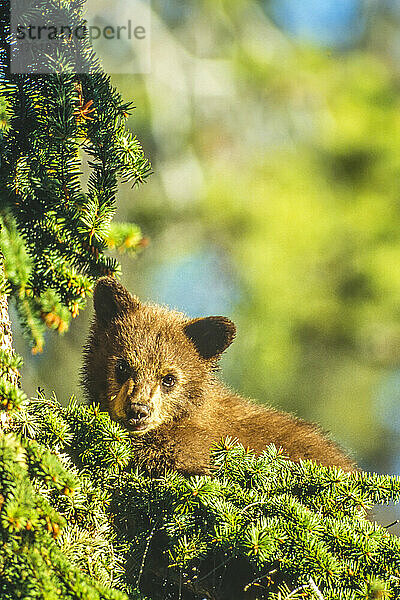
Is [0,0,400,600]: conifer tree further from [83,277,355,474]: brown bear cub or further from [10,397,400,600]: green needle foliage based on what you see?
[83,277,355,474]: brown bear cub

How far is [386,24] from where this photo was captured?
738 centimetres

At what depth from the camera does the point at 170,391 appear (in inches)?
120

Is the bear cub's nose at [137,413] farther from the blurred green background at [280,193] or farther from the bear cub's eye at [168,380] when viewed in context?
the blurred green background at [280,193]

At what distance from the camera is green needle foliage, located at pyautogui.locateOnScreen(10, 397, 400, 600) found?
176 centimetres

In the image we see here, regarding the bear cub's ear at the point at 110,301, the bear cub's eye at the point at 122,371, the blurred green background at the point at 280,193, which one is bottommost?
the bear cub's eye at the point at 122,371

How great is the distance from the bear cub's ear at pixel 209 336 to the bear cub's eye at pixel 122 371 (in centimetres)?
39

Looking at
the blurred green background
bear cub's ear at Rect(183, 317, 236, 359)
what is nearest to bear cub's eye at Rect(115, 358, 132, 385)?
bear cub's ear at Rect(183, 317, 236, 359)

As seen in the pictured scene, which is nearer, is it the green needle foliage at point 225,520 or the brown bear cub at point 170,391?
the green needle foliage at point 225,520

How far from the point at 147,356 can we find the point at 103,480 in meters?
1.05

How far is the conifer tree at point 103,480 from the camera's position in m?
1.71

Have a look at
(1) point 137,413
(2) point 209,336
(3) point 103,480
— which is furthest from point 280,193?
(3) point 103,480

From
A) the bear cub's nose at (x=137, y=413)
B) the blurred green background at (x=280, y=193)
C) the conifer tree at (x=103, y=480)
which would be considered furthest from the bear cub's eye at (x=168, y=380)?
the blurred green background at (x=280, y=193)

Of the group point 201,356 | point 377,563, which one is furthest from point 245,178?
point 377,563

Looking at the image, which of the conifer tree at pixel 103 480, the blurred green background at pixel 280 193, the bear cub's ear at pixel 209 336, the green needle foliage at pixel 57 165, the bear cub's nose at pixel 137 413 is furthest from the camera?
the blurred green background at pixel 280 193
